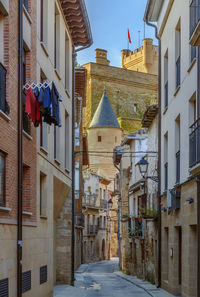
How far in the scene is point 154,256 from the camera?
77.0 ft

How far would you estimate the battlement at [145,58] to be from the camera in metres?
92.4

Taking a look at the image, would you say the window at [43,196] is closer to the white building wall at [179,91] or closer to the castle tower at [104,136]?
the white building wall at [179,91]

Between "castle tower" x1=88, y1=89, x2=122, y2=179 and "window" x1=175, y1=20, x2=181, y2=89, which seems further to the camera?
"castle tower" x1=88, y1=89, x2=122, y2=179

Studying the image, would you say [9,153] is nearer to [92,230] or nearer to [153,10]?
[153,10]

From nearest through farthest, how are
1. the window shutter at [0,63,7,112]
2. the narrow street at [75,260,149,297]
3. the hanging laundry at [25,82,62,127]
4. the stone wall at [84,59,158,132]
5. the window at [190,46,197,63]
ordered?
the window shutter at [0,63,7,112]
the hanging laundry at [25,82,62,127]
the window at [190,46,197,63]
the narrow street at [75,260,149,297]
the stone wall at [84,59,158,132]

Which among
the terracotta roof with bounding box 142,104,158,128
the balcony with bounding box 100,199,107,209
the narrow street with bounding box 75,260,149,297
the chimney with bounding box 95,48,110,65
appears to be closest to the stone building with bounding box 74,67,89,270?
the terracotta roof with bounding box 142,104,158,128

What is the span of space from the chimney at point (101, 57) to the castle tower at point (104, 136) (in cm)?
1681

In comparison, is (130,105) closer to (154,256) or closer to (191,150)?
(154,256)

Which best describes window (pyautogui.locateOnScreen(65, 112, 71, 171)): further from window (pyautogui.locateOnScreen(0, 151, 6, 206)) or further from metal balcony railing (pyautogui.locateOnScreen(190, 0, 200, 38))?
window (pyautogui.locateOnScreen(0, 151, 6, 206))

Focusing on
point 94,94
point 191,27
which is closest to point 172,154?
point 191,27

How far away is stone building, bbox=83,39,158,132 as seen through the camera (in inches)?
3216

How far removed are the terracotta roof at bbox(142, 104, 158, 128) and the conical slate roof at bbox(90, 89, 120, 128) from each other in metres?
46.7

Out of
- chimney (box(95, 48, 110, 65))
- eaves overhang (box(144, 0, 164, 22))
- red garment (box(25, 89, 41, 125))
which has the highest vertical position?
chimney (box(95, 48, 110, 65))

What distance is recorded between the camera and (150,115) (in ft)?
82.8
